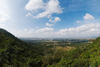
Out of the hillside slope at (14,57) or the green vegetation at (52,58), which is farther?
the hillside slope at (14,57)

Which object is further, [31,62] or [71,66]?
[31,62]

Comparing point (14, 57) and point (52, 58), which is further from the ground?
point (14, 57)

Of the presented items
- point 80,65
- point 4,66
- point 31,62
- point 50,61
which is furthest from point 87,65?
point 4,66

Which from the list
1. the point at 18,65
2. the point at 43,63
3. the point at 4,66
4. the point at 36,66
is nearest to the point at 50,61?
the point at 43,63

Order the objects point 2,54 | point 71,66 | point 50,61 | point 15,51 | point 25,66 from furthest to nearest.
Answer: point 15,51 < point 50,61 < point 2,54 < point 25,66 < point 71,66

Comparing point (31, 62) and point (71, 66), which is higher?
point (71, 66)

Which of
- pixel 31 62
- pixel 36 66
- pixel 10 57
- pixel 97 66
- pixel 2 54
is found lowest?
pixel 36 66

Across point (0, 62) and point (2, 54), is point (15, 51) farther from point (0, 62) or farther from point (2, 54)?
point (0, 62)

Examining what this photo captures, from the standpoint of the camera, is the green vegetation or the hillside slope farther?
the hillside slope

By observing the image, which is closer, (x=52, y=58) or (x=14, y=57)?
(x=14, y=57)

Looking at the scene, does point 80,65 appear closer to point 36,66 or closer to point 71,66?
point 71,66

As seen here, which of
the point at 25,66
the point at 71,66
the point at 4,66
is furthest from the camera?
the point at 25,66
